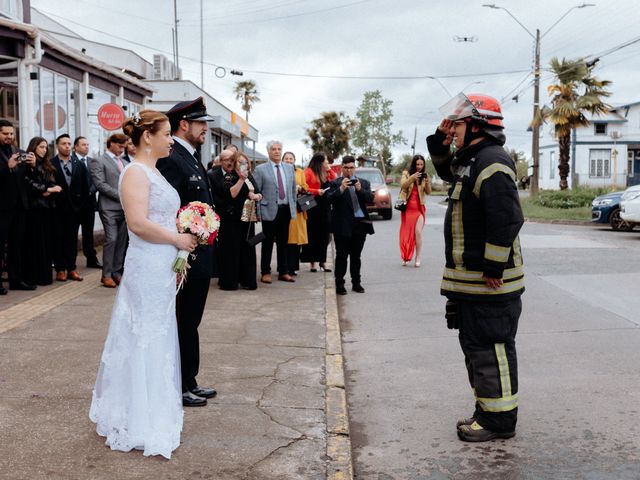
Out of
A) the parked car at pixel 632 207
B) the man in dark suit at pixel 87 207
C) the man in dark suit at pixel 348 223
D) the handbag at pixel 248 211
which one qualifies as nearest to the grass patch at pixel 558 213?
the parked car at pixel 632 207

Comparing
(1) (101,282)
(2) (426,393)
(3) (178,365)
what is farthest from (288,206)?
(3) (178,365)

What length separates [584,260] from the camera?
13539 mm

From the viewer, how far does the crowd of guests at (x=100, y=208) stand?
9359 mm

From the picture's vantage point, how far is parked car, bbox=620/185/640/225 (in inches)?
710

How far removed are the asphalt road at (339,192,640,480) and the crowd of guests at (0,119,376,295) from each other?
1517 millimetres

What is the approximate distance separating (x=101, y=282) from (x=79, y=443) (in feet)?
19.9

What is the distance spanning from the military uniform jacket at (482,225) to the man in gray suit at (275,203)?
20.4 ft

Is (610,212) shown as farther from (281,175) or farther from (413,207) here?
(281,175)

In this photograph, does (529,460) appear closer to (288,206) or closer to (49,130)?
(288,206)

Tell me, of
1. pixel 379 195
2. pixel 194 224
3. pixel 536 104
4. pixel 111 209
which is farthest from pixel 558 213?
pixel 194 224

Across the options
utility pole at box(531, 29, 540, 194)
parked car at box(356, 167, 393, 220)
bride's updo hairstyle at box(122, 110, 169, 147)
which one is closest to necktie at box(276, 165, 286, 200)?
bride's updo hairstyle at box(122, 110, 169, 147)

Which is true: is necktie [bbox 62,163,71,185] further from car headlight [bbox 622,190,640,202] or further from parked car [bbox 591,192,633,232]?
parked car [bbox 591,192,633,232]

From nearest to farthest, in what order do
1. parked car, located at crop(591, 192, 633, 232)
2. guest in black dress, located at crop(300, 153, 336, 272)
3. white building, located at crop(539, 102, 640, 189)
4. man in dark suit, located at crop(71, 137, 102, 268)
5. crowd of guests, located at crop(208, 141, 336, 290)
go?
crowd of guests, located at crop(208, 141, 336, 290)
man in dark suit, located at crop(71, 137, 102, 268)
guest in black dress, located at crop(300, 153, 336, 272)
parked car, located at crop(591, 192, 633, 232)
white building, located at crop(539, 102, 640, 189)

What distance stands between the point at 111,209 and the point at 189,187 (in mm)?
5482
